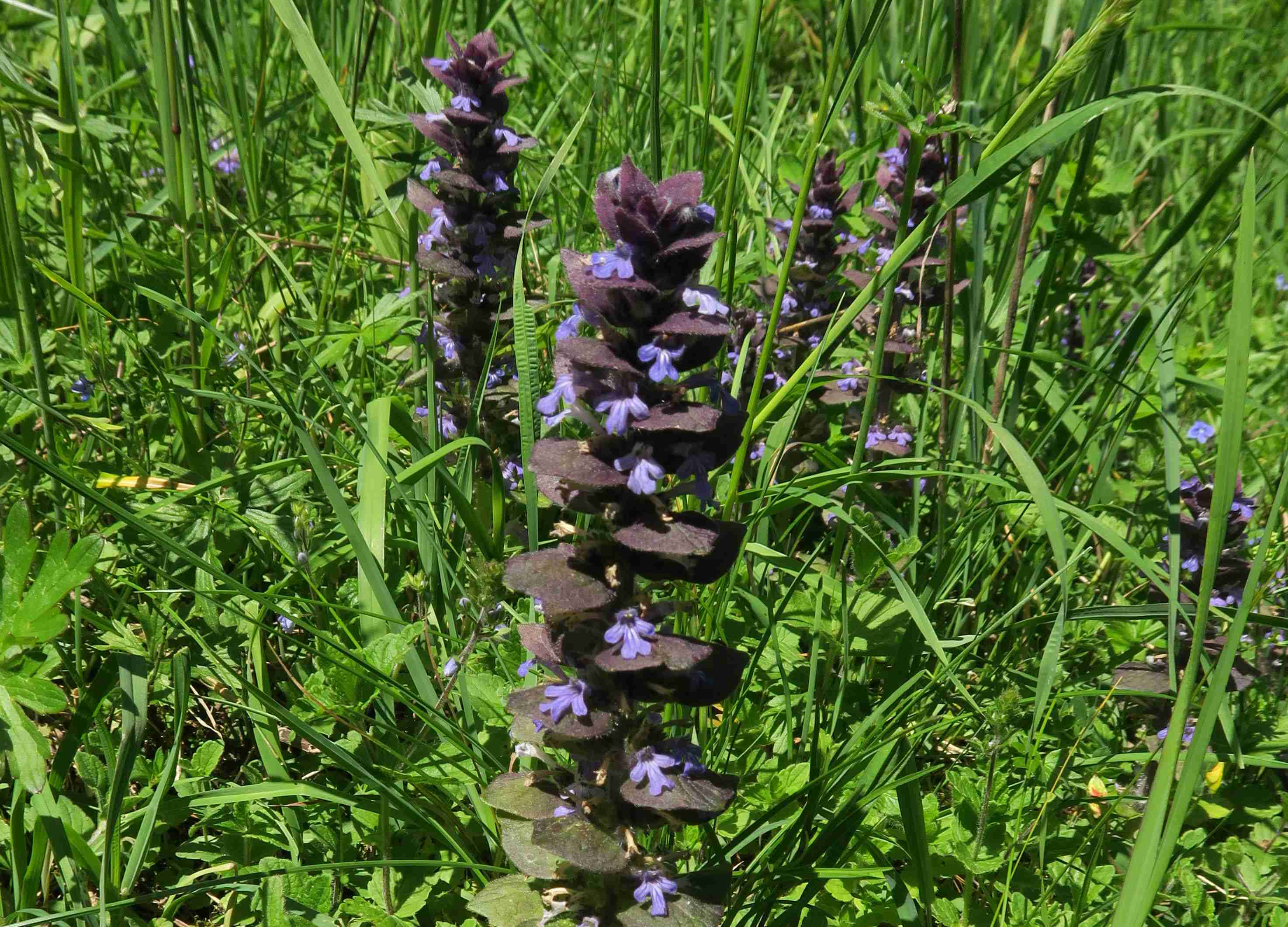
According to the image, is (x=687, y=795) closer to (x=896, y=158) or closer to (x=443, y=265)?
(x=443, y=265)

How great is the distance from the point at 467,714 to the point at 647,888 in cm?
44

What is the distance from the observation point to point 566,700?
145 cm

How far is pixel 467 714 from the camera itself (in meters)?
1.77

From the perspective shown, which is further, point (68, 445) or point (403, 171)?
point (403, 171)

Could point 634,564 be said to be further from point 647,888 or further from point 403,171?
point 403,171

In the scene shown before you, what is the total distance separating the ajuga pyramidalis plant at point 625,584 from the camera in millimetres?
1379

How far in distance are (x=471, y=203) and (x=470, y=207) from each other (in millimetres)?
10

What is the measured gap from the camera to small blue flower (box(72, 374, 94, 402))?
102 inches

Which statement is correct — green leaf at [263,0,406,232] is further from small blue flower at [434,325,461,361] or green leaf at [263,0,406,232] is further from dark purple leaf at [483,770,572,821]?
dark purple leaf at [483,770,572,821]

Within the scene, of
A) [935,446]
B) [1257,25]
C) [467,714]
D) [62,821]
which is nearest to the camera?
[62,821]

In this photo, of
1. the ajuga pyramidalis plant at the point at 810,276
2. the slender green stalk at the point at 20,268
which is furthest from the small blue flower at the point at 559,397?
the ajuga pyramidalis plant at the point at 810,276

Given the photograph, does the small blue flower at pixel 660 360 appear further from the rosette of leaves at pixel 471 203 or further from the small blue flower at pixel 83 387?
the small blue flower at pixel 83 387

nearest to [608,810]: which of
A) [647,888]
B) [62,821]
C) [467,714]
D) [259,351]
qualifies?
[647,888]

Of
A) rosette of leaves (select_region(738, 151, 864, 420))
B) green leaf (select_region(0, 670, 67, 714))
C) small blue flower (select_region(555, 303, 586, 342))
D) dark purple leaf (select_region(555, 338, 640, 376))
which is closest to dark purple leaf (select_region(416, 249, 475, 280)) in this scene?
rosette of leaves (select_region(738, 151, 864, 420))
